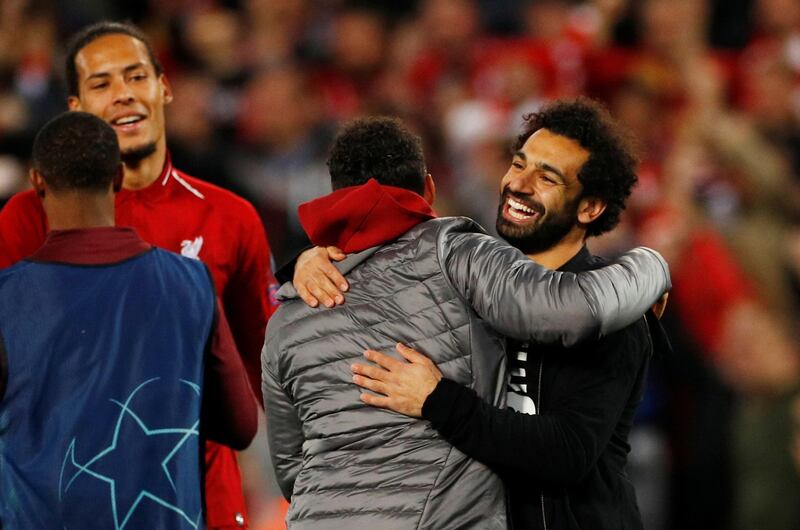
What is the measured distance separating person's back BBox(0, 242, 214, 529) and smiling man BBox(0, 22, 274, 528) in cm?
80

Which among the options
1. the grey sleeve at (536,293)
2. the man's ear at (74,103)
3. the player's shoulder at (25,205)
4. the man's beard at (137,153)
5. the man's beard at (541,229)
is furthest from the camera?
the man's ear at (74,103)

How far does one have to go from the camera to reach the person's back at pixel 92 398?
8.89 feet

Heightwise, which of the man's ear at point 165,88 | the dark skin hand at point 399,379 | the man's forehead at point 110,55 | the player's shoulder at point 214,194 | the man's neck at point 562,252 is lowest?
the dark skin hand at point 399,379

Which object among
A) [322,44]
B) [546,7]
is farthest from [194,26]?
[546,7]

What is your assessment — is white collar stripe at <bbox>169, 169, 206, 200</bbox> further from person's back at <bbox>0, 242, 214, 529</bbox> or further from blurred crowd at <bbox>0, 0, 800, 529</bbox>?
blurred crowd at <bbox>0, 0, 800, 529</bbox>

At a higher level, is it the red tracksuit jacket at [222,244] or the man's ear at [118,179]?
the man's ear at [118,179]

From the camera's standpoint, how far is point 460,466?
2.62m

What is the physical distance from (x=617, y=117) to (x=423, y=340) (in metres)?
4.18

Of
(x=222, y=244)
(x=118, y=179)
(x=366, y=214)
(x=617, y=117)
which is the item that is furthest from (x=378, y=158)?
(x=617, y=117)

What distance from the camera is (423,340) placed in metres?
2.65

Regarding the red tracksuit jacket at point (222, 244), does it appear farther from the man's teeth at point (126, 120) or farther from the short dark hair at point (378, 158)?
the short dark hair at point (378, 158)

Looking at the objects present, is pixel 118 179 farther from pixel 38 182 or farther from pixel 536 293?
pixel 536 293

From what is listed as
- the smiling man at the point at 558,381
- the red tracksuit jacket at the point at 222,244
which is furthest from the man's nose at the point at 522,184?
the red tracksuit jacket at the point at 222,244

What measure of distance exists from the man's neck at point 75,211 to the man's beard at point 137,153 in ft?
2.71
